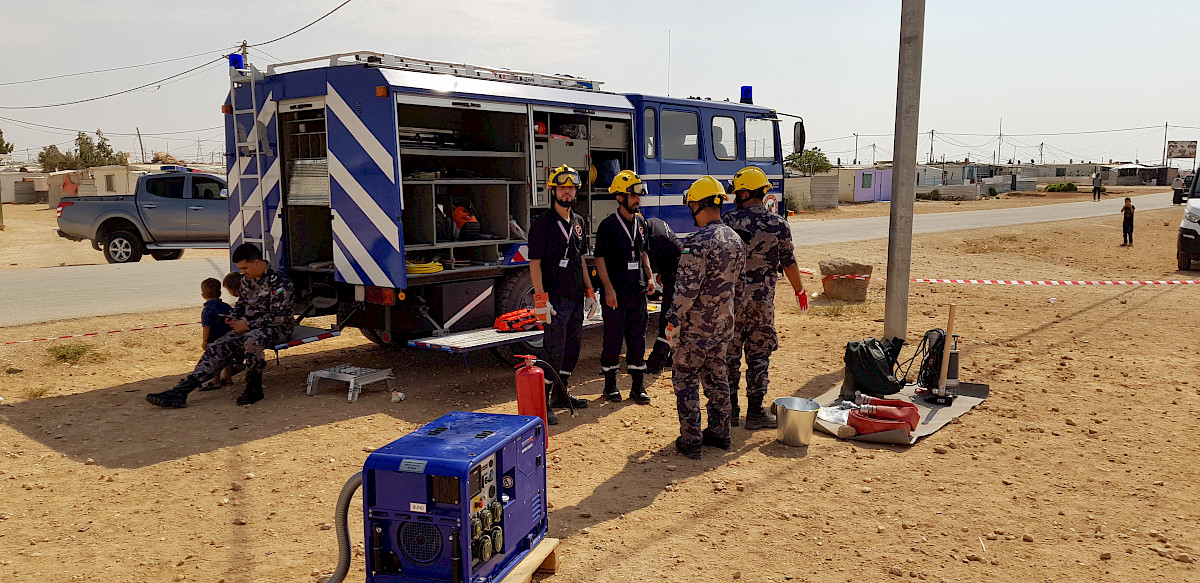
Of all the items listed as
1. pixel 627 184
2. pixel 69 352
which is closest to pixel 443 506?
pixel 627 184

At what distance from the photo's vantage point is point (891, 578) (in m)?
4.31

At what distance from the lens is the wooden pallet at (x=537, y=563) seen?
13.0ft

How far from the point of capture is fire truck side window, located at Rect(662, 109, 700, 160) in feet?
33.6

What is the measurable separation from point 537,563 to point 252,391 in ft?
14.5

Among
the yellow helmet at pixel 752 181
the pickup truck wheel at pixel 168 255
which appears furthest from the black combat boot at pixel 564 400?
the pickup truck wheel at pixel 168 255

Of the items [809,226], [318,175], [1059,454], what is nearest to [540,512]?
[1059,454]

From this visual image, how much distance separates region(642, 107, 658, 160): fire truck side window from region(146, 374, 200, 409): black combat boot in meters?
5.42

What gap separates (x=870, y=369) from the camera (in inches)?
294

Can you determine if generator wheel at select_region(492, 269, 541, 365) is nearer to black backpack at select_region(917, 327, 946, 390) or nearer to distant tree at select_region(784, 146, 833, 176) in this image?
black backpack at select_region(917, 327, 946, 390)

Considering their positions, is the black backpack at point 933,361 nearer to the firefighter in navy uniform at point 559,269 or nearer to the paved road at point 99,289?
the firefighter in navy uniform at point 559,269

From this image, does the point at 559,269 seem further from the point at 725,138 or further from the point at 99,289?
the point at 99,289

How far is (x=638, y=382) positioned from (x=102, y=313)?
788 centimetres

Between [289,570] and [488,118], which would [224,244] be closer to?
[488,118]

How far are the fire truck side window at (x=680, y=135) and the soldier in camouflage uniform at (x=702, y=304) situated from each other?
172 inches
